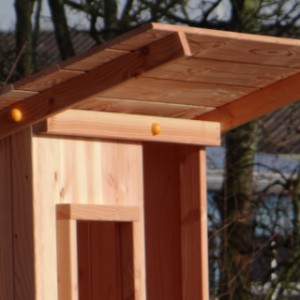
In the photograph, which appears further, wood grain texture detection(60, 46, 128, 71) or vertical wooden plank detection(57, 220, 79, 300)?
vertical wooden plank detection(57, 220, 79, 300)

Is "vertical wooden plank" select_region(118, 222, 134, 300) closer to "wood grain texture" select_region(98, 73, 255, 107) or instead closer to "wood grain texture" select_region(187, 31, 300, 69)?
"wood grain texture" select_region(98, 73, 255, 107)

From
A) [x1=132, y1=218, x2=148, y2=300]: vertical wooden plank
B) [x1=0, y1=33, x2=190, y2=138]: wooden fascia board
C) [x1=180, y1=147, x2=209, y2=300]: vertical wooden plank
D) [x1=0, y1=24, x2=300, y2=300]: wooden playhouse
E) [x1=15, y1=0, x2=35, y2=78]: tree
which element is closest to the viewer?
[x1=0, y1=33, x2=190, y2=138]: wooden fascia board

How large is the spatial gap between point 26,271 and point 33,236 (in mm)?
119

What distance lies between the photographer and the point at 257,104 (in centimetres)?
397

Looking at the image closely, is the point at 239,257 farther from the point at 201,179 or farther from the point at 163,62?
the point at 163,62

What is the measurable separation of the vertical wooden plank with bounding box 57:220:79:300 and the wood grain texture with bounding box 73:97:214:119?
0.42m

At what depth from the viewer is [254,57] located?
3352 millimetres

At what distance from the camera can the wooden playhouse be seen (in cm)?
320

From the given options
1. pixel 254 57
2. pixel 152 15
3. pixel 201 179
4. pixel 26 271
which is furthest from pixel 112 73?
pixel 152 15

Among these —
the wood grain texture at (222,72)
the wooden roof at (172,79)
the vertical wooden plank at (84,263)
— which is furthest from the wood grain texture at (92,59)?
the vertical wooden plank at (84,263)

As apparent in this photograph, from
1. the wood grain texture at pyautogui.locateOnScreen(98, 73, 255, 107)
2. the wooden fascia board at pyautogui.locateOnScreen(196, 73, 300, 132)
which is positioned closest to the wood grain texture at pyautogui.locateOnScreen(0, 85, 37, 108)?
the wood grain texture at pyautogui.locateOnScreen(98, 73, 255, 107)

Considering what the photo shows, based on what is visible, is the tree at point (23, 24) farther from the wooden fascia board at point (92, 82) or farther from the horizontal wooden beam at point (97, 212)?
the wooden fascia board at point (92, 82)

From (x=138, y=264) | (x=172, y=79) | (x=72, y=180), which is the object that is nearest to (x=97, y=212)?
(x=72, y=180)

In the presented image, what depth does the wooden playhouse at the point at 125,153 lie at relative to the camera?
3.20 metres
